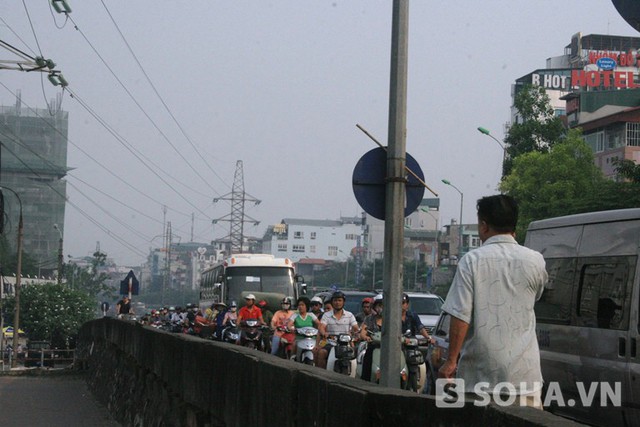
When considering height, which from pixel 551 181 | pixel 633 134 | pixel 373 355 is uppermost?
pixel 633 134

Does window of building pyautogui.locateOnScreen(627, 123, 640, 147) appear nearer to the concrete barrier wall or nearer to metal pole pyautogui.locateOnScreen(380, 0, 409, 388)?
the concrete barrier wall

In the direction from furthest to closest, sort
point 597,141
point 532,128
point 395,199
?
point 597,141
point 532,128
point 395,199

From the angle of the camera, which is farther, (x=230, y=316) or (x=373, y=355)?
(x=230, y=316)

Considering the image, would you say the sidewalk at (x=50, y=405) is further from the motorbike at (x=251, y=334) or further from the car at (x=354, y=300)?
the car at (x=354, y=300)

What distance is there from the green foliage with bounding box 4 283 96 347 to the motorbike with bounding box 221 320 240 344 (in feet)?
200

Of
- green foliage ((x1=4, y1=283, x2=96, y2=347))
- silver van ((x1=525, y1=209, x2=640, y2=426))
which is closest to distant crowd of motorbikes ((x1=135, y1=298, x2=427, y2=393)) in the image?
silver van ((x1=525, y1=209, x2=640, y2=426))

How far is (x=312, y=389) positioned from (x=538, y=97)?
63.8 meters

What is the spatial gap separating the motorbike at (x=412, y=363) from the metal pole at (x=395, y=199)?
398cm

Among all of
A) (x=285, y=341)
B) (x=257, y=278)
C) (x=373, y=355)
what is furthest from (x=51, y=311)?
(x=373, y=355)

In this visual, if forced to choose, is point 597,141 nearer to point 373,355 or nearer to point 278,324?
point 278,324

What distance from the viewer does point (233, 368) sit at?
26.3 feet

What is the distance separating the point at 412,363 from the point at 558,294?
9.53 ft

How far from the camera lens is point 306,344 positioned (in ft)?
57.6

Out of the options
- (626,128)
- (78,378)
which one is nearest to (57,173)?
(626,128)
